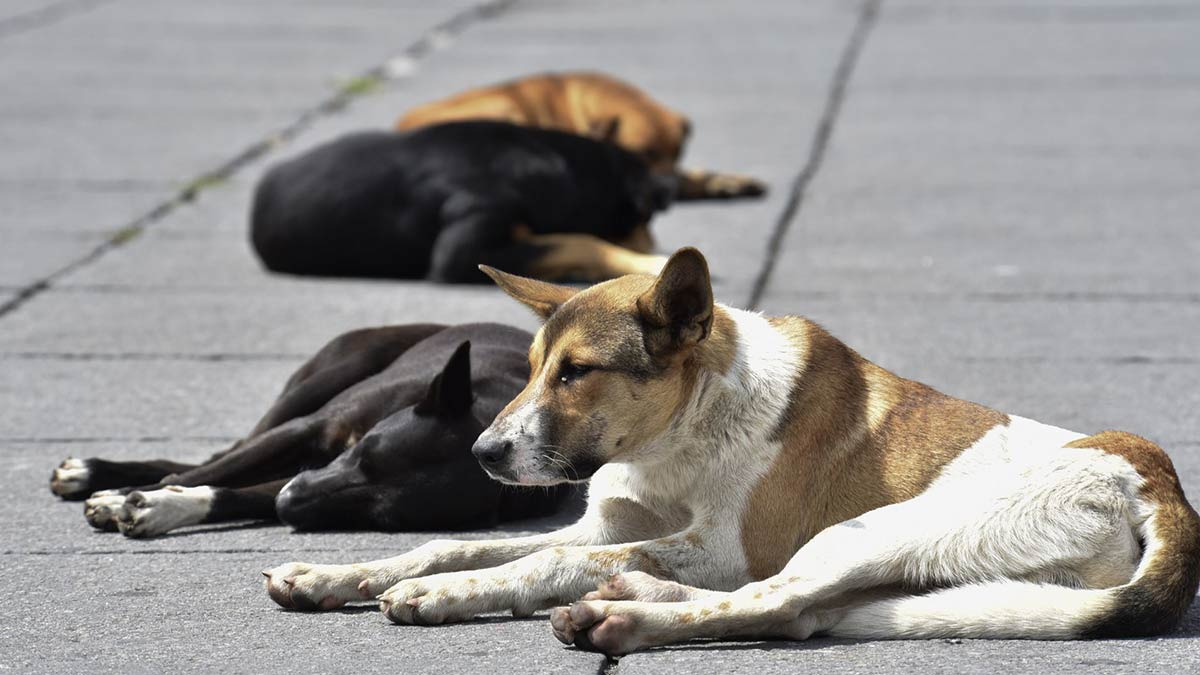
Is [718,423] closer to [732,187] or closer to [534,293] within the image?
[534,293]

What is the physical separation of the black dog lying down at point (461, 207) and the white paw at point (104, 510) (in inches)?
146

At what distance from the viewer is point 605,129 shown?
11.4 meters

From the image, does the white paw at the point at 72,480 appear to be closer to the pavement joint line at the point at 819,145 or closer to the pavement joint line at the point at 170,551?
the pavement joint line at the point at 170,551

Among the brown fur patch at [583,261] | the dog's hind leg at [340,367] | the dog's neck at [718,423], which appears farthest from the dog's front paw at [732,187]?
the dog's neck at [718,423]

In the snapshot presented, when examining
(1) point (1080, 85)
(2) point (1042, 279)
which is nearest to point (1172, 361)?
(2) point (1042, 279)

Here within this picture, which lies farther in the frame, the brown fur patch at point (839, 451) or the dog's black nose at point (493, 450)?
the brown fur patch at point (839, 451)

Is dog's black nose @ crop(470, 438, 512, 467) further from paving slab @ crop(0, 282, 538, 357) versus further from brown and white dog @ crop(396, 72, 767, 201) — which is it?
brown and white dog @ crop(396, 72, 767, 201)

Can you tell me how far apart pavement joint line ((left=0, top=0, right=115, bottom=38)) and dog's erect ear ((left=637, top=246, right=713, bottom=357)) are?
15.0 meters

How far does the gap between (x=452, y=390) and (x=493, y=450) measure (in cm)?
117

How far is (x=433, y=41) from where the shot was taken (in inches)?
717

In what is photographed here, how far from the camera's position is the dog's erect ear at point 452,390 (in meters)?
5.85

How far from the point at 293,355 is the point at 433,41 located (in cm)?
1026

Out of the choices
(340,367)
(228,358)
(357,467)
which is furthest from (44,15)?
(357,467)

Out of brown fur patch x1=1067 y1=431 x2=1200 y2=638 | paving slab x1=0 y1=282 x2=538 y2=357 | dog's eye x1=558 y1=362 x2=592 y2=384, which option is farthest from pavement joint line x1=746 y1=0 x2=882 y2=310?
brown fur patch x1=1067 y1=431 x2=1200 y2=638
